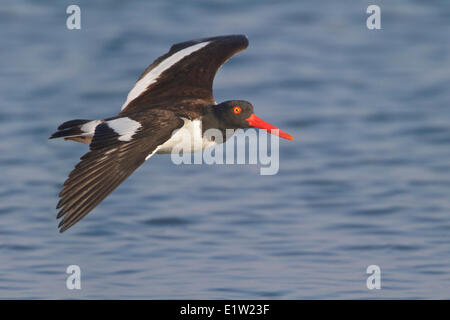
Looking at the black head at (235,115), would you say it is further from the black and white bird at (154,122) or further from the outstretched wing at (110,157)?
the outstretched wing at (110,157)

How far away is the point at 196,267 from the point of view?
25.8 feet

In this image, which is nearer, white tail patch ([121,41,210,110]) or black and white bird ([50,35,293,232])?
black and white bird ([50,35,293,232])

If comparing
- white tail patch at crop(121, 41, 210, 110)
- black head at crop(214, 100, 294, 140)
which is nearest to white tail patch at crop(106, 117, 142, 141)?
black head at crop(214, 100, 294, 140)

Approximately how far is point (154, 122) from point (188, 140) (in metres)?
0.74

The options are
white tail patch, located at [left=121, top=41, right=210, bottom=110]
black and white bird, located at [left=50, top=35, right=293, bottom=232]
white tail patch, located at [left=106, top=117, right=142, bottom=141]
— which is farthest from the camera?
white tail patch, located at [left=121, top=41, right=210, bottom=110]

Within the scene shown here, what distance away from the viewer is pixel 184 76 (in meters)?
8.12

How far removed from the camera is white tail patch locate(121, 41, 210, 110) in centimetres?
807

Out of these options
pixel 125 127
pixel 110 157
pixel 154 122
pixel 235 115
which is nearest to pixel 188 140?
pixel 235 115

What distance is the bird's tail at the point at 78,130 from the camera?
684 centimetres

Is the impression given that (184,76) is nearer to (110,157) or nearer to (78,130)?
(78,130)

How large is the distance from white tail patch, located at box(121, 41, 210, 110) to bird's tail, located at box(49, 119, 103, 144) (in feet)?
3.29

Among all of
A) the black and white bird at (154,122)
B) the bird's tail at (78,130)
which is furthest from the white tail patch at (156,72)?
the bird's tail at (78,130)

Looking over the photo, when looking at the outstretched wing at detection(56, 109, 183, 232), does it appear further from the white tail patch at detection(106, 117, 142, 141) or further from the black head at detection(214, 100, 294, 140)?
the black head at detection(214, 100, 294, 140)

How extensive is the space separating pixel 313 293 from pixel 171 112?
73.9 inches
